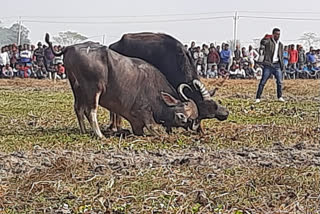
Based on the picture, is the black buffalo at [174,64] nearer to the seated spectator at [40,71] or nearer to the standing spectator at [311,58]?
the seated spectator at [40,71]

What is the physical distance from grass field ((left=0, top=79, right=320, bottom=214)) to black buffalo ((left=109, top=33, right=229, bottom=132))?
342mm

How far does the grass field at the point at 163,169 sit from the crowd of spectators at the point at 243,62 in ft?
48.0

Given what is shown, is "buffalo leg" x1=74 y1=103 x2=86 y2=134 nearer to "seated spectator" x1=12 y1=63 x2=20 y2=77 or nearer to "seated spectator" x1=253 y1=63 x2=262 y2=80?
"seated spectator" x1=12 y1=63 x2=20 y2=77

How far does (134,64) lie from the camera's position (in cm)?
994

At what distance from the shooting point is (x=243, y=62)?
27.6 metres

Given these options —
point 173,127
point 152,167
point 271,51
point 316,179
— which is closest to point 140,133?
point 173,127

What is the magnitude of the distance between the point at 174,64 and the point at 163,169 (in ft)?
11.9

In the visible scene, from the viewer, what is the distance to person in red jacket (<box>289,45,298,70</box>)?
2677 centimetres

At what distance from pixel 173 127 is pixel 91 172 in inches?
140

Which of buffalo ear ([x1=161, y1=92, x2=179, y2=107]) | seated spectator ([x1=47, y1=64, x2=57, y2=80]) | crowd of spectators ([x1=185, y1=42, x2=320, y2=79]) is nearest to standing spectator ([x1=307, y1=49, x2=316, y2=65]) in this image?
crowd of spectators ([x1=185, y1=42, x2=320, y2=79])

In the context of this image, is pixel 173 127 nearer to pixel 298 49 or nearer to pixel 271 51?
pixel 271 51

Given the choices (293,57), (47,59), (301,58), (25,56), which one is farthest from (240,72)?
(25,56)

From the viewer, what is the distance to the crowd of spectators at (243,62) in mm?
26578

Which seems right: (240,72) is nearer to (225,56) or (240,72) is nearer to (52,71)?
(225,56)
